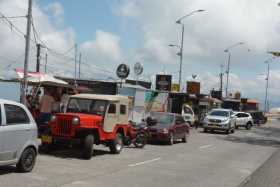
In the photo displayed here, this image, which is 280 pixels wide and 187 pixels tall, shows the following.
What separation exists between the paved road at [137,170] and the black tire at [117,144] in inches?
9.8

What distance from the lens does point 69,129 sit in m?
17.0

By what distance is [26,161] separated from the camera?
41.5 feet

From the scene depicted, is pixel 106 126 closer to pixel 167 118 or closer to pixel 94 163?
pixel 94 163

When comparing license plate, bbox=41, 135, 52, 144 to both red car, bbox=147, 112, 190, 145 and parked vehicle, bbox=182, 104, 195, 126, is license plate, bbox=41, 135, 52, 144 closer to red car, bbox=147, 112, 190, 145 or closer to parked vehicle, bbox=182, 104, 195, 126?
red car, bbox=147, 112, 190, 145

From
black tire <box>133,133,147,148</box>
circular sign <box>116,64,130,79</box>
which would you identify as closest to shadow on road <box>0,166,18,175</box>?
black tire <box>133,133,147,148</box>

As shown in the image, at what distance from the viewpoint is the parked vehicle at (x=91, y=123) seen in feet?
55.6

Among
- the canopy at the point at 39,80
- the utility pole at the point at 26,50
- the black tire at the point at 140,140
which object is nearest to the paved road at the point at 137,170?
the black tire at the point at 140,140

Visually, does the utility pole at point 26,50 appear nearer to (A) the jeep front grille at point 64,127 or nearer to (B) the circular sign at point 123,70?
(A) the jeep front grille at point 64,127

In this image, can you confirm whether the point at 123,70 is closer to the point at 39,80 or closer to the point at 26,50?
the point at 39,80

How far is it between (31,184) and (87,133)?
5.92m

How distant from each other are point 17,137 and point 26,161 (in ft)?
2.77

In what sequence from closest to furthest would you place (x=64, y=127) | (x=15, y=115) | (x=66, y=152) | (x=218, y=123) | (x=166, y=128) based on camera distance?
(x=15, y=115) < (x=64, y=127) < (x=66, y=152) < (x=166, y=128) < (x=218, y=123)

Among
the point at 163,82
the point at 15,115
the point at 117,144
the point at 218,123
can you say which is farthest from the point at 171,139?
the point at 163,82

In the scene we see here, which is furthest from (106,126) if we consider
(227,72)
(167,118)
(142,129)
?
(227,72)
